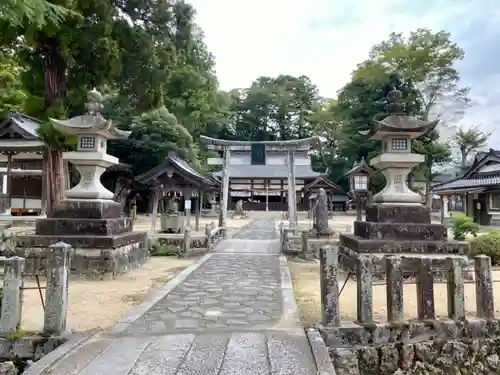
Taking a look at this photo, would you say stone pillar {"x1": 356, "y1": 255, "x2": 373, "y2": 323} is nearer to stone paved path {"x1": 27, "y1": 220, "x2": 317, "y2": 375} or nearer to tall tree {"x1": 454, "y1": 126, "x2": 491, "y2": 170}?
stone paved path {"x1": 27, "y1": 220, "x2": 317, "y2": 375}

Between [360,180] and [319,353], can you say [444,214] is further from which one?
[319,353]

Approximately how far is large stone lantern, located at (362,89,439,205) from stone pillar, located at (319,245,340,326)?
193 inches

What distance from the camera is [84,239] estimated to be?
29.7ft

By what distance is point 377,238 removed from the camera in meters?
8.90

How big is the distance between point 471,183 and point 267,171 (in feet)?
73.4

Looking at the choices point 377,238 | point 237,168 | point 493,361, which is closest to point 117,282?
point 377,238

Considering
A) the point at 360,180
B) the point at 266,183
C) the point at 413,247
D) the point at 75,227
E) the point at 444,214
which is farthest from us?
the point at 266,183

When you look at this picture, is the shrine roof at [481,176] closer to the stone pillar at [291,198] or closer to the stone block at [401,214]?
the stone pillar at [291,198]

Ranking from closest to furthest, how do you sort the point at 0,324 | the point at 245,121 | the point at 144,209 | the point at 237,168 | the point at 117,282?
1. the point at 0,324
2. the point at 117,282
3. the point at 144,209
4. the point at 237,168
5. the point at 245,121

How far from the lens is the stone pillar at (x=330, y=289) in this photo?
486 cm

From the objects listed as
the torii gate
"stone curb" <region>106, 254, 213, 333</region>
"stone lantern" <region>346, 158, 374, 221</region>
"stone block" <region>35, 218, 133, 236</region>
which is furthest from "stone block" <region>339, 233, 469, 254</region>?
"stone lantern" <region>346, 158, 374, 221</region>

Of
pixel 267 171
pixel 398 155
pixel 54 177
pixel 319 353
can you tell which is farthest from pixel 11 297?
pixel 267 171

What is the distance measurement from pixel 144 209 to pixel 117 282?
3080cm

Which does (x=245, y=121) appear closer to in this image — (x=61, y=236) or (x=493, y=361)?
(x=61, y=236)
